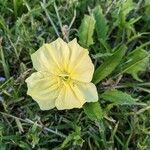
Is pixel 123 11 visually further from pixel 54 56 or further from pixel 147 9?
pixel 54 56

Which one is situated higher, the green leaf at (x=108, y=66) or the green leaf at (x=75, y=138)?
the green leaf at (x=108, y=66)

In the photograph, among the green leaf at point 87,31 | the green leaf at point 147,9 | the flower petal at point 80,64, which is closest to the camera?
the flower petal at point 80,64

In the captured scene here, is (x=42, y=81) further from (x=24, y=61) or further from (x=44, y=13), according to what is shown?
(x=44, y=13)

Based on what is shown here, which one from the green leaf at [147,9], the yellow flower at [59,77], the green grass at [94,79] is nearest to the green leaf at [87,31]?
the green grass at [94,79]

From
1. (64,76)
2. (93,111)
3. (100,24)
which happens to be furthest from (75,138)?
(100,24)

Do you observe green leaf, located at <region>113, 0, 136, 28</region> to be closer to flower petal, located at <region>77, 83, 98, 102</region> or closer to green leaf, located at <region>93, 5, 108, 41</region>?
green leaf, located at <region>93, 5, 108, 41</region>

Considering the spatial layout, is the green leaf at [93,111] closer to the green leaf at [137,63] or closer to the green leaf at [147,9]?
the green leaf at [137,63]

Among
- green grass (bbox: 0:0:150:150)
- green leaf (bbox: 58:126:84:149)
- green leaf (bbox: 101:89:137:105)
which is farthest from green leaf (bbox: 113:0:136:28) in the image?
green leaf (bbox: 58:126:84:149)
